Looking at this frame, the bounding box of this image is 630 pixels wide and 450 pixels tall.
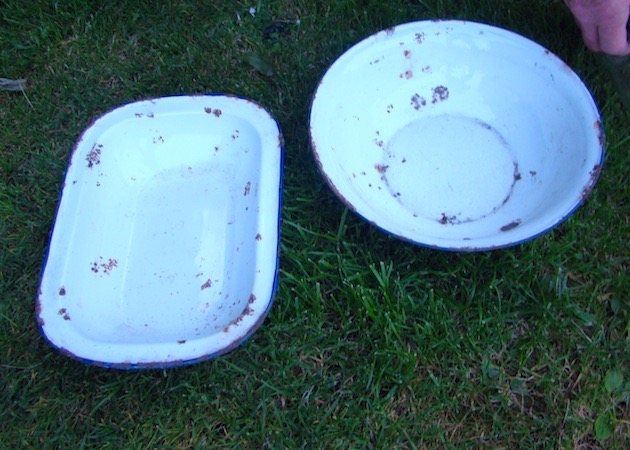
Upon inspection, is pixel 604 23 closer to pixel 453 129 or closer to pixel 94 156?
pixel 453 129

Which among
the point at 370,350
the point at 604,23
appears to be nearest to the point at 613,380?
the point at 370,350

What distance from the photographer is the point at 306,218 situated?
1.46 m

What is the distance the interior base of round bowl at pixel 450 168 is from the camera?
1.42 meters

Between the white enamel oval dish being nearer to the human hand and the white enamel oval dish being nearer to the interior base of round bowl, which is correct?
the interior base of round bowl

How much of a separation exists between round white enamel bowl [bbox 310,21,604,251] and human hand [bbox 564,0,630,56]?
12 centimetres

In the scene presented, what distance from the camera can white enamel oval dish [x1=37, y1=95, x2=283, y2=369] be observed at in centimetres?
122

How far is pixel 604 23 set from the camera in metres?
1.36

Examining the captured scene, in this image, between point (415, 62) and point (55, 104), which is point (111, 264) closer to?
point (55, 104)

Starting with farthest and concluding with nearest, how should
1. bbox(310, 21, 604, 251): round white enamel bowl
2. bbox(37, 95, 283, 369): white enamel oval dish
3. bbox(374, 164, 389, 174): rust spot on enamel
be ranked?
bbox(374, 164, 389, 174): rust spot on enamel, bbox(310, 21, 604, 251): round white enamel bowl, bbox(37, 95, 283, 369): white enamel oval dish

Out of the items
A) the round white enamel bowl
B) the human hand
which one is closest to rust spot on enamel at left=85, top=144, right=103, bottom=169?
the round white enamel bowl

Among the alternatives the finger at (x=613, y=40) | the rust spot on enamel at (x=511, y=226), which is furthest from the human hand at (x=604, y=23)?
the rust spot on enamel at (x=511, y=226)

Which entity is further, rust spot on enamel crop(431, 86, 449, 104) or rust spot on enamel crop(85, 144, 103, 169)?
rust spot on enamel crop(431, 86, 449, 104)

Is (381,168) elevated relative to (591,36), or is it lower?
lower

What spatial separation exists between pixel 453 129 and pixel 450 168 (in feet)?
0.42
